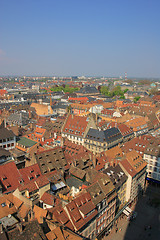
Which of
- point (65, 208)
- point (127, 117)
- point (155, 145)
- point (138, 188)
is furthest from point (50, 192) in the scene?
point (127, 117)

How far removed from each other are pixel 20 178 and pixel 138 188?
123 feet

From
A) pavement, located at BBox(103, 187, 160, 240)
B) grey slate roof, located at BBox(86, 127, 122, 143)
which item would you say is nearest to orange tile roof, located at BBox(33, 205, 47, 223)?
pavement, located at BBox(103, 187, 160, 240)

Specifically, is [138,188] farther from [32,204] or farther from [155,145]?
[32,204]

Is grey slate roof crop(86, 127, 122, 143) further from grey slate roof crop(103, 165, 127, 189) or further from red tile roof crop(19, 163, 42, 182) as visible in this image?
red tile roof crop(19, 163, 42, 182)

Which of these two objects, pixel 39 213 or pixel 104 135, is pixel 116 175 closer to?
pixel 39 213

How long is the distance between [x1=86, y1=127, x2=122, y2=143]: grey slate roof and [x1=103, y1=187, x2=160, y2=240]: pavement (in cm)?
2727

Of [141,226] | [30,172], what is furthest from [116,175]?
[30,172]

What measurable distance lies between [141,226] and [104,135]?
3535cm

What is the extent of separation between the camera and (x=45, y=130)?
90.8m

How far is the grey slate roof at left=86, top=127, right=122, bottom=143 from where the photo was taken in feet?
269

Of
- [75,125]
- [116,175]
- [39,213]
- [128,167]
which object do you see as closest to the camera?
[39,213]

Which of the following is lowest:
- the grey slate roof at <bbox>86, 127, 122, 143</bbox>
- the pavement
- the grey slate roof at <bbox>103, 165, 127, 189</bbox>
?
the pavement

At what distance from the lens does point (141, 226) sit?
55469 millimetres

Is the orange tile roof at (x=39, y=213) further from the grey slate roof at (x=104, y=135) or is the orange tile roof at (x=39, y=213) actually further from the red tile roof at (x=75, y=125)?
the red tile roof at (x=75, y=125)
